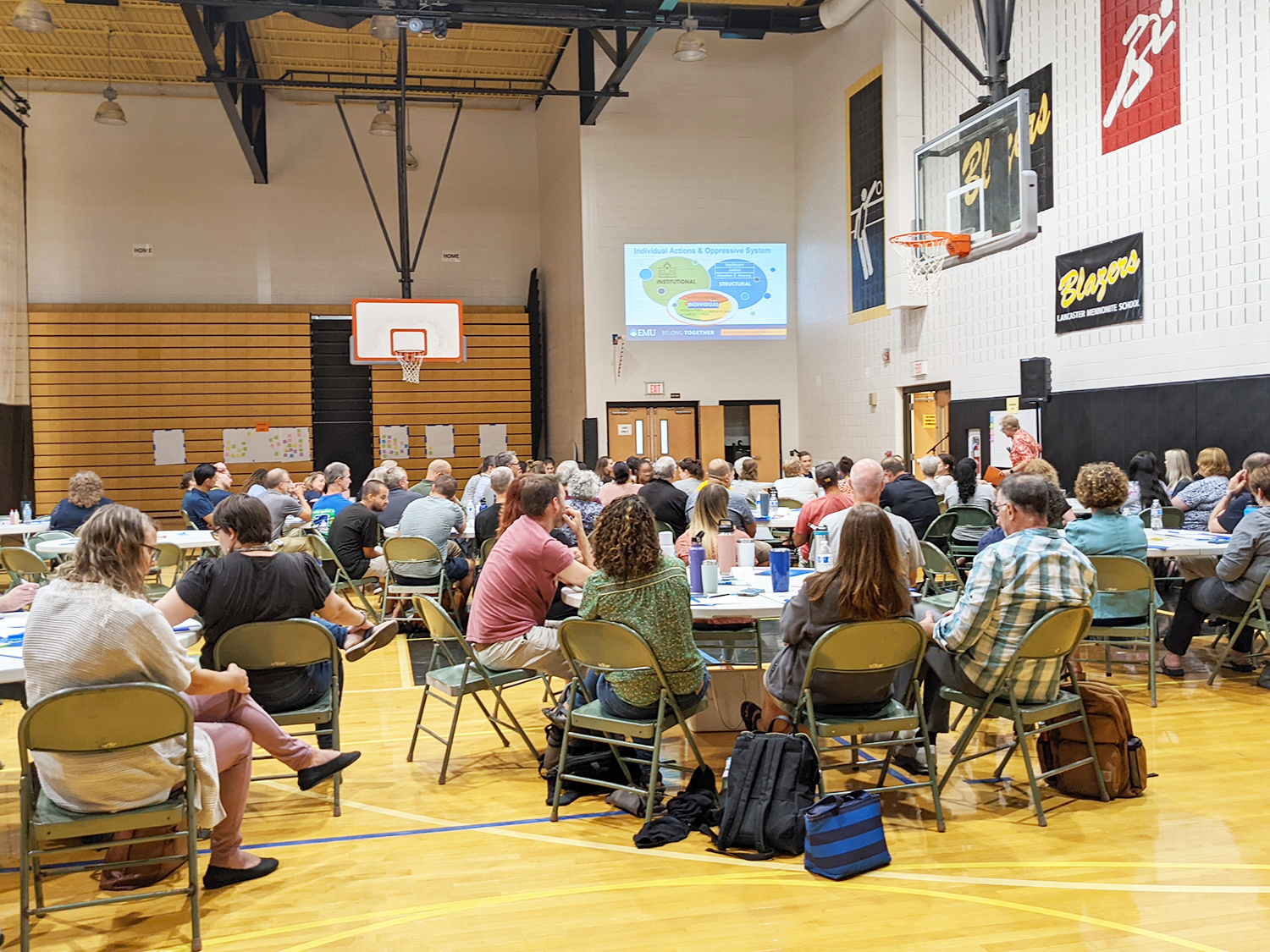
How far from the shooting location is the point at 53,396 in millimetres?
16234

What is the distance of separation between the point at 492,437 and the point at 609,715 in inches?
556

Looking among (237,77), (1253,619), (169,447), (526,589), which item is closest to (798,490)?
(1253,619)

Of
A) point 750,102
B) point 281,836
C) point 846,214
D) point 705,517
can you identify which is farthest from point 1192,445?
point 750,102

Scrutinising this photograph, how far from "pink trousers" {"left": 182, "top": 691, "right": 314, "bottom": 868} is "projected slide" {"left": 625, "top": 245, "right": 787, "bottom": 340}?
467 inches

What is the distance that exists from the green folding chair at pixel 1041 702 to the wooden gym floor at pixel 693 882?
0.64 feet

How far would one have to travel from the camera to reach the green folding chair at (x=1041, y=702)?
12.6 ft

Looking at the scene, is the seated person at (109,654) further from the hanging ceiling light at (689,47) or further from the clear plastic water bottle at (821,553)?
the hanging ceiling light at (689,47)

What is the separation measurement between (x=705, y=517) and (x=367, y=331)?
395 inches

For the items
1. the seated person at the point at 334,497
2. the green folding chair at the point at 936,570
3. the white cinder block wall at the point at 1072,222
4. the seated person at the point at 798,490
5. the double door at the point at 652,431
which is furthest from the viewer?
the double door at the point at 652,431

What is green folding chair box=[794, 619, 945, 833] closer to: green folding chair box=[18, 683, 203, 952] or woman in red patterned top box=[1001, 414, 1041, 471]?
green folding chair box=[18, 683, 203, 952]

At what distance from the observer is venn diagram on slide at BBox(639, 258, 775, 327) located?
1514 cm

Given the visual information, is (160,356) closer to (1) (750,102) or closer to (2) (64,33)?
(2) (64,33)

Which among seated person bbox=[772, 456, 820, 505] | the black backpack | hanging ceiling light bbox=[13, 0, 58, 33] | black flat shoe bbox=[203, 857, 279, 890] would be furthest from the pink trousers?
hanging ceiling light bbox=[13, 0, 58, 33]

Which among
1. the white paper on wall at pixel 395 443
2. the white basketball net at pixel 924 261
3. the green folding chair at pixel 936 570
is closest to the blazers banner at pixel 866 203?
the white basketball net at pixel 924 261
